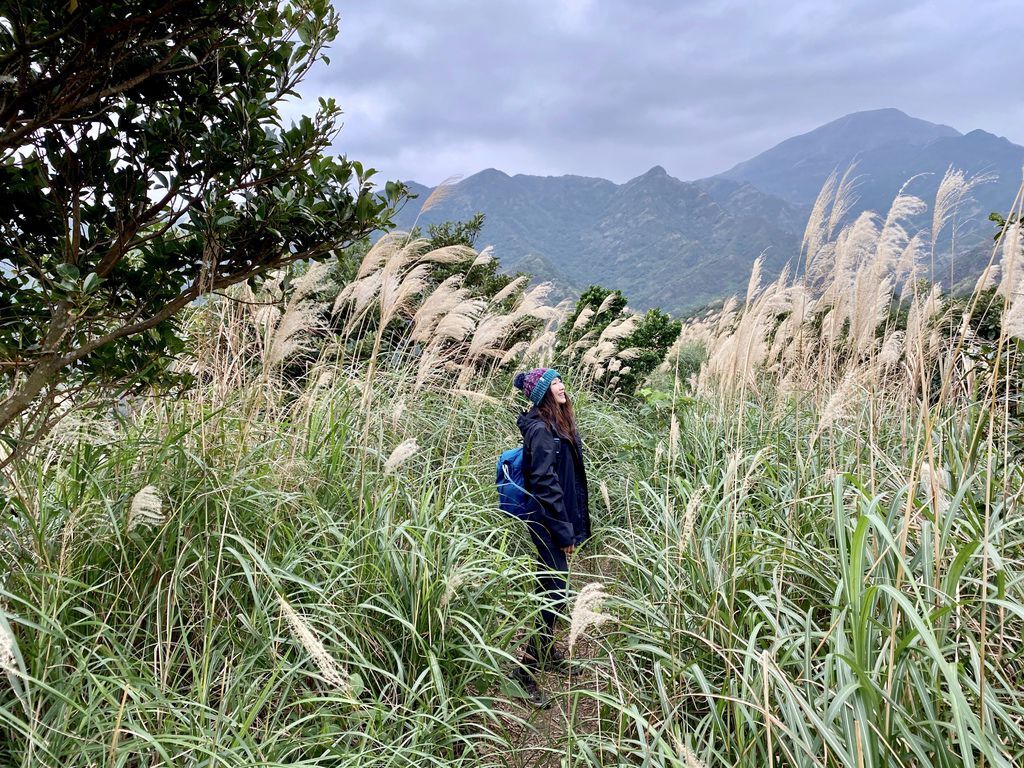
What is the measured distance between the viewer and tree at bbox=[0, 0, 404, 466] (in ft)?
6.35

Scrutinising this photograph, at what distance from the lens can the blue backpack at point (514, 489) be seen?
3.73 meters

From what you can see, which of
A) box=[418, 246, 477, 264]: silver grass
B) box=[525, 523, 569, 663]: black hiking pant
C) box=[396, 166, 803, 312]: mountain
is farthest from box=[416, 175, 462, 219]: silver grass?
box=[396, 166, 803, 312]: mountain

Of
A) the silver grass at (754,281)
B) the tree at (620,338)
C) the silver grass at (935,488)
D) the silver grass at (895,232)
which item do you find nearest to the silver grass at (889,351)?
the silver grass at (895,232)

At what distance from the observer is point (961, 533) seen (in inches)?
101

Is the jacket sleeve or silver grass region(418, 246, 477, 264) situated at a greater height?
silver grass region(418, 246, 477, 264)

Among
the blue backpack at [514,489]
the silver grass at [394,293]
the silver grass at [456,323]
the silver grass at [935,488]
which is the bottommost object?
the blue backpack at [514,489]

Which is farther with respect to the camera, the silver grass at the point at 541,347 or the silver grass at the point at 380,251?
the silver grass at the point at 541,347

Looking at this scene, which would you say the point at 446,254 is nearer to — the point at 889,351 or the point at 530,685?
the point at 530,685

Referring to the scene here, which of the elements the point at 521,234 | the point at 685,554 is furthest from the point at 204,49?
the point at 521,234

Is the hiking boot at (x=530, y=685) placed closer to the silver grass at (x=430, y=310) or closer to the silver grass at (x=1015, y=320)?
the silver grass at (x=430, y=310)

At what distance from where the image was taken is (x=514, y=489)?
12.4 ft

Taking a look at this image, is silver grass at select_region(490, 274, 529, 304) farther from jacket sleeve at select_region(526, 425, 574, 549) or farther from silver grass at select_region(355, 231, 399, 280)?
jacket sleeve at select_region(526, 425, 574, 549)

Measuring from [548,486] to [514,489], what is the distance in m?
0.29

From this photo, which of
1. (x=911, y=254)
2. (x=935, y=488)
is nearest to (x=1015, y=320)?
(x=935, y=488)
